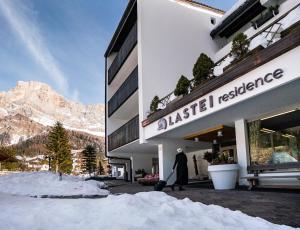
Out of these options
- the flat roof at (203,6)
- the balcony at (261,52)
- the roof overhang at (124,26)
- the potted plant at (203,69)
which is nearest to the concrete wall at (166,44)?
the flat roof at (203,6)

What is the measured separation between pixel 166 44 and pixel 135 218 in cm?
1547

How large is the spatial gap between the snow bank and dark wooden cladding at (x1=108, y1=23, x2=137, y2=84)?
15029 mm

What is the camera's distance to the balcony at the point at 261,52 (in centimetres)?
802

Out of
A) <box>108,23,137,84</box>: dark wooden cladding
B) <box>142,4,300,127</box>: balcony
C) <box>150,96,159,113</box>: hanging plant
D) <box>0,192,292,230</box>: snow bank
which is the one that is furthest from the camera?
<box>108,23,137,84</box>: dark wooden cladding

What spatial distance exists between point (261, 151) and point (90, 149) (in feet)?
193

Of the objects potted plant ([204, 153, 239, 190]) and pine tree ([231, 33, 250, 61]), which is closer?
pine tree ([231, 33, 250, 61])

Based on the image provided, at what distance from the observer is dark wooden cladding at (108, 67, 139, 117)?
20289mm

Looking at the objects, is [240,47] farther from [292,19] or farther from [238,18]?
[238,18]

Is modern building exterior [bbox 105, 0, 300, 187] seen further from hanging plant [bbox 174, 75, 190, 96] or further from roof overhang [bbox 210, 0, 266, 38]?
hanging plant [bbox 174, 75, 190, 96]

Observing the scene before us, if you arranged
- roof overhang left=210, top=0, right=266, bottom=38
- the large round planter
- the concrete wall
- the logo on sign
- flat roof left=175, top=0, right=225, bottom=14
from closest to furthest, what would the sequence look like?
the large round planter, the logo on sign, roof overhang left=210, top=0, right=266, bottom=38, the concrete wall, flat roof left=175, top=0, right=225, bottom=14

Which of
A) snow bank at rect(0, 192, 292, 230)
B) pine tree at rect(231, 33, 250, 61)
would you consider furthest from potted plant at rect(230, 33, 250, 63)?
snow bank at rect(0, 192, 292, 230)

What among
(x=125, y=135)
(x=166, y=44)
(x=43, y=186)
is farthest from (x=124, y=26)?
(x=43, y=186)

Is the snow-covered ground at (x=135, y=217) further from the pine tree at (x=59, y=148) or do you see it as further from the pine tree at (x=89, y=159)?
the pine tree at (x=89, y=159)

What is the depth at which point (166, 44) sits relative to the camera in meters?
19.8
